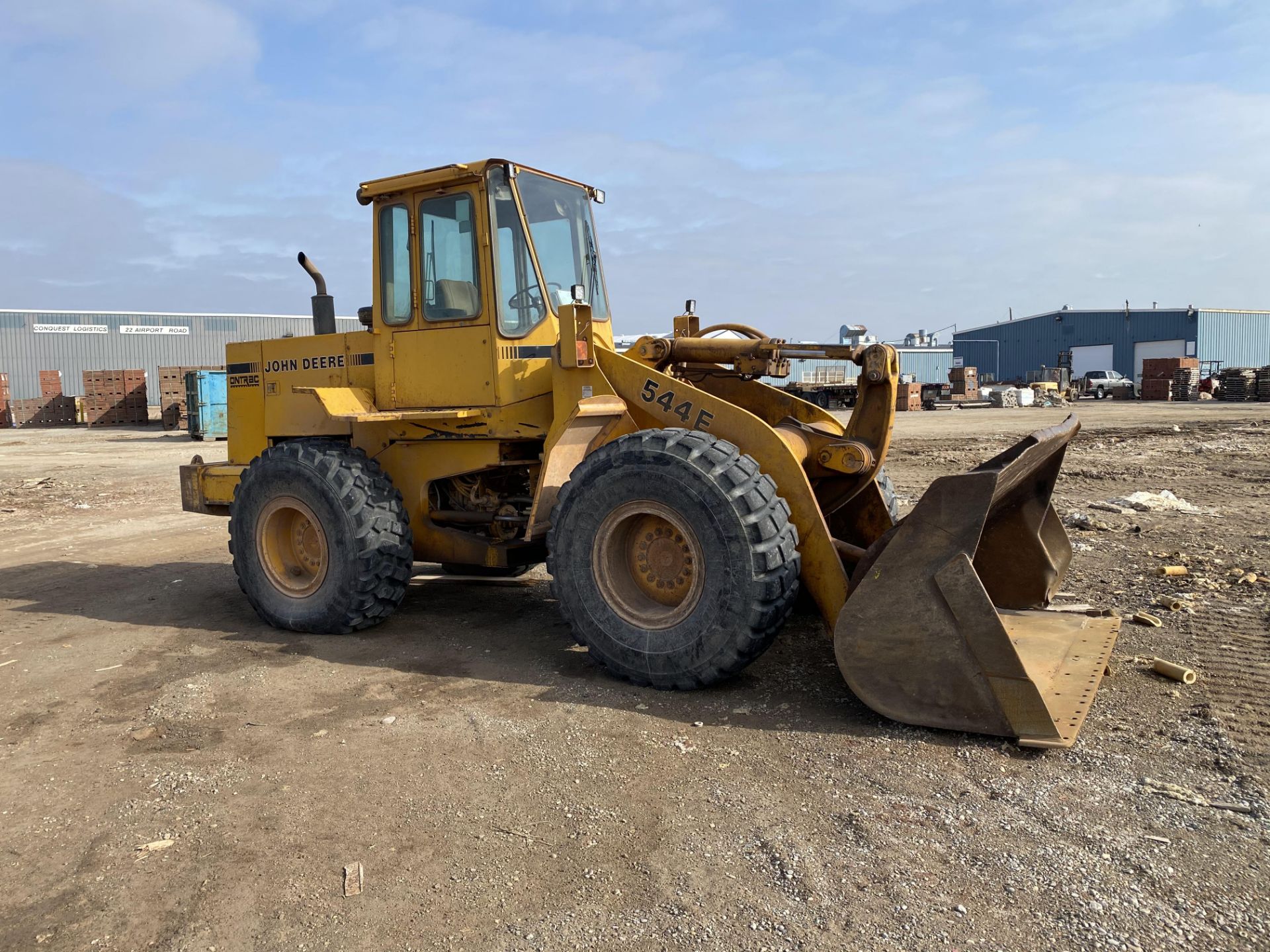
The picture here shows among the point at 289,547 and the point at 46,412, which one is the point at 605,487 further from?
the point at 46,412

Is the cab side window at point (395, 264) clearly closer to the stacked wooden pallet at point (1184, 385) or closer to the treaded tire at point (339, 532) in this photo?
the treaded tire at point (339, 532)

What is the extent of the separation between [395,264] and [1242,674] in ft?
18.4

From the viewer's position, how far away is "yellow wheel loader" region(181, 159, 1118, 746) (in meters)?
4.14

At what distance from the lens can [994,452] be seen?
1828 cm

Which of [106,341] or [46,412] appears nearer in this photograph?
[46,412]

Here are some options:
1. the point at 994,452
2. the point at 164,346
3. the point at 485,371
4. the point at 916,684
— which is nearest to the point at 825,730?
the point at 916,684

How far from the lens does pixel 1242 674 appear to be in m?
4.80

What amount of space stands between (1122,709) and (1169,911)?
1762mm

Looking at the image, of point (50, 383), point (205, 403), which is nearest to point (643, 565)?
point (205, 403)

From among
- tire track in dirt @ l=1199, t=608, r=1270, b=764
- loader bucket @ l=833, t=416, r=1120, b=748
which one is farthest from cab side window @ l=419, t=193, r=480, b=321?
tire track in dirt @ l=1199, t=608, r=1270, b=764

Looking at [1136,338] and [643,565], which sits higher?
[1136,338]

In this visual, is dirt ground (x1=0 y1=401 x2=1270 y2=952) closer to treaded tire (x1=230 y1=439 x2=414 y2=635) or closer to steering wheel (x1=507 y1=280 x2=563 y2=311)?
treaded tire (x1=230 y1=439 x2=414 y2=635)

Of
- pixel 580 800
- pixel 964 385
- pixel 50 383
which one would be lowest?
pixel 580 800

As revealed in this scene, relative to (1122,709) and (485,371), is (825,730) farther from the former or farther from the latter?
(485,371)
